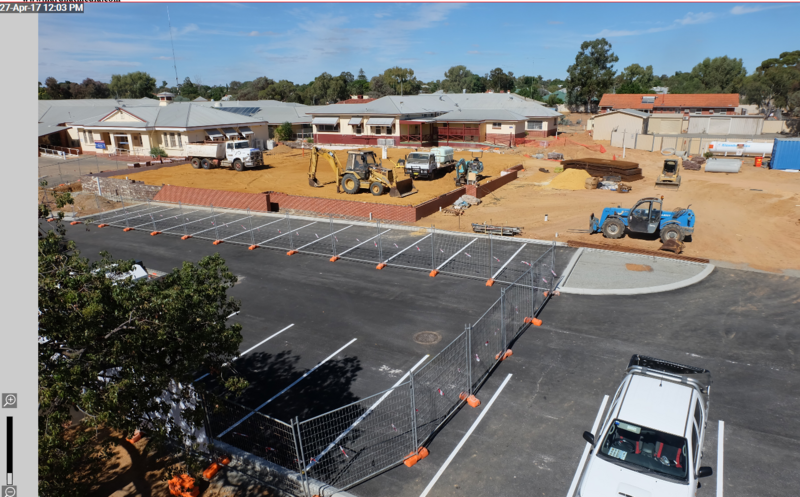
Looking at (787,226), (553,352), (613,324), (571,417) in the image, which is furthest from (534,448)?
(787,226)

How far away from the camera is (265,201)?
1160 inches

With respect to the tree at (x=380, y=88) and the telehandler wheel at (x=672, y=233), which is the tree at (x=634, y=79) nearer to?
the tree at (x=380, y=88)

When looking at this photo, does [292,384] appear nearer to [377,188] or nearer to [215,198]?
[377,188]

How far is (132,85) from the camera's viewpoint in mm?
121125

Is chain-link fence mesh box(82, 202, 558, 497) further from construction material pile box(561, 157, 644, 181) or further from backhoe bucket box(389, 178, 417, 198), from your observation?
construction material pile box(561, 157, 644, 181)

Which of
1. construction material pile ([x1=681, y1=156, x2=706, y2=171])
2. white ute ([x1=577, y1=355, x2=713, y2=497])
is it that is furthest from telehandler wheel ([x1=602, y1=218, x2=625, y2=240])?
construction material pile ([x1=681, y1=156, x2=706, y2=171])

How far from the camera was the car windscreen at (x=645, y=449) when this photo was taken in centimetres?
790

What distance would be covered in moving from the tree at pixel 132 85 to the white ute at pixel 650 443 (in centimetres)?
13376

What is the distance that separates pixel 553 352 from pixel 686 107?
287 ft

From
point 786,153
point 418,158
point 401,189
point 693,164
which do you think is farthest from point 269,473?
point 786,153

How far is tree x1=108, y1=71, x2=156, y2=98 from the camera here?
119438mm

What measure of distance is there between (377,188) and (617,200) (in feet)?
47.5

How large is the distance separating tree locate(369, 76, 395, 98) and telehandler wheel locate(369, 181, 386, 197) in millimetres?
87161

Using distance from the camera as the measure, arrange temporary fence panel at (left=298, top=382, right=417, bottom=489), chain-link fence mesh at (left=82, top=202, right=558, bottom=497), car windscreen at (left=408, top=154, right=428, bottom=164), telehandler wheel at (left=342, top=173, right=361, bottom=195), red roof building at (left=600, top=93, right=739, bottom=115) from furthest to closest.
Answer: red roof building at (left=600, top=93, right=739, bottom=115)
car windscreen at (left=408, top=154, right=428, bottom=164)
telehandler wheel at (left=342, top=173, right=361, bottom=195)
chain-link fence mesh at (left=82, top=202, right=558, bottom=497)
temporary fence panel at (left=298, top=382, right=417, bottom=489)
